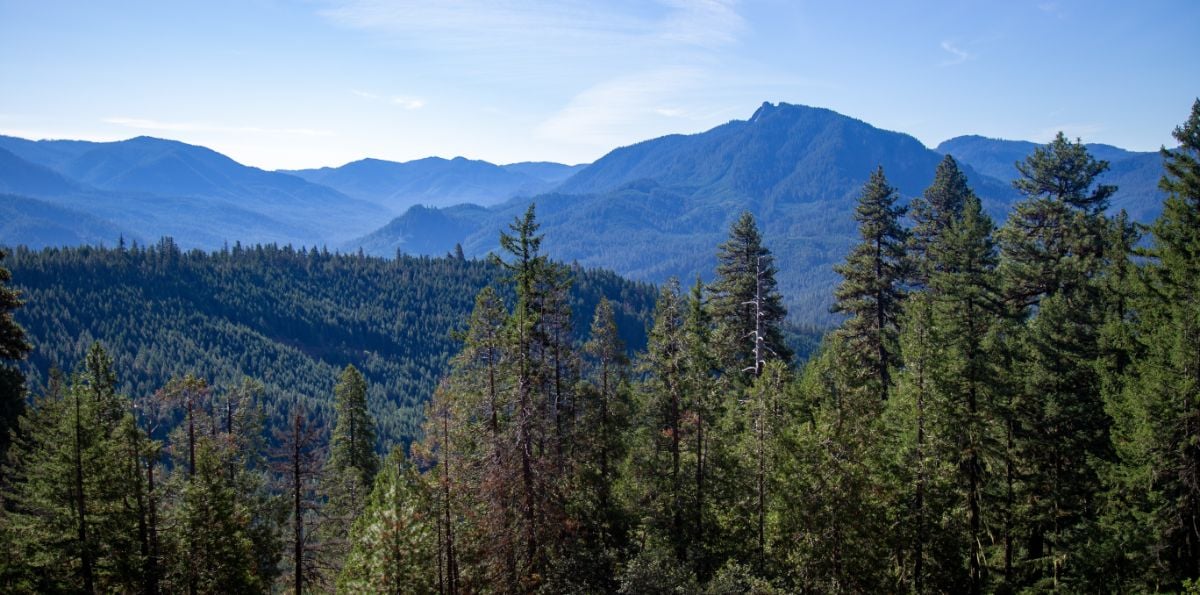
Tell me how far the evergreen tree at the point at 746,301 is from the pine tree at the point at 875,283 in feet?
11.7

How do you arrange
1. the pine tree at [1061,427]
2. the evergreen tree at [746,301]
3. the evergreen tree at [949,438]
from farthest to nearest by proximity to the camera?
1. the evergreen tree at [746,301]
2. the pine tree at [1061,427]
3. the evergreen tree at [949,438]

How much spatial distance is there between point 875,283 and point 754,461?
13.3 m

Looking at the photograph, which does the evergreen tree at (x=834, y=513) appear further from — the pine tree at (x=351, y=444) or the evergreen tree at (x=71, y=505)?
the pine tree at (x=351, y=444)

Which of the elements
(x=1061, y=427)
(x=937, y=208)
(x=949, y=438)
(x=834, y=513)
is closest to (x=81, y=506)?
(x=834, y=513)

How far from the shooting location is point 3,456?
3055 cm

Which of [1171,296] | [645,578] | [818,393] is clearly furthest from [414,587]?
[1171,296]

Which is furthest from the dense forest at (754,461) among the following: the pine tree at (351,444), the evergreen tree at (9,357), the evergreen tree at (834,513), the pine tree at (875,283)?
the pine tree at (351,444)

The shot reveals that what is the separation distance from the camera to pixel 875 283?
3328 cm

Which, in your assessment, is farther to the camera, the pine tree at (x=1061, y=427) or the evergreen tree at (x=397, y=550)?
the evergreen tree at (x=397, y=550)

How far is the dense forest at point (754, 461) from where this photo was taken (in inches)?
853

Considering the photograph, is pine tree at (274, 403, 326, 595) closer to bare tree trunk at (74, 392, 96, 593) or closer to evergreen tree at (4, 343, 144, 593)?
evergreen tree at (4, 343, 144, 593)

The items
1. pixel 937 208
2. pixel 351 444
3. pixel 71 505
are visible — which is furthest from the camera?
pixel 351 444

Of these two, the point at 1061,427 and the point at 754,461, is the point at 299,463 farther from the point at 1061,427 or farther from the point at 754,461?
the point at 1061,427

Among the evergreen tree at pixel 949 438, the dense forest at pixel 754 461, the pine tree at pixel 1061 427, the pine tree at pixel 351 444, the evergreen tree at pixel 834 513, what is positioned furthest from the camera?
the pine tree at pixel 351 444
